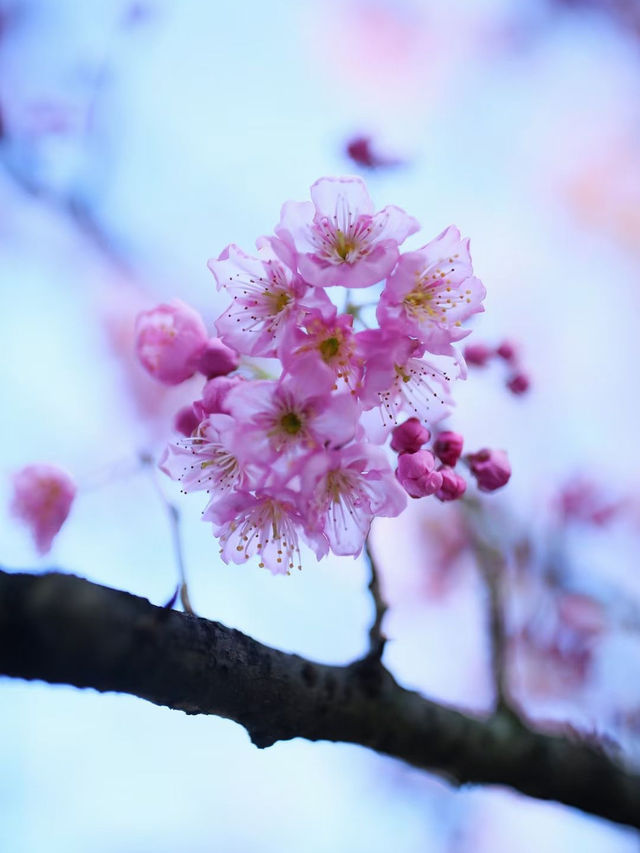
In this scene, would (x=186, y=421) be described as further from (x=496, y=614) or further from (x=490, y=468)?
(x=496, y=614)

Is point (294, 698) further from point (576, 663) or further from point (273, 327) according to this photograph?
point (576, 663)

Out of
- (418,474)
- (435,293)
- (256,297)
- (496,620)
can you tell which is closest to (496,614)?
(496,620)

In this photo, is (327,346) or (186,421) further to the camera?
(186,421)

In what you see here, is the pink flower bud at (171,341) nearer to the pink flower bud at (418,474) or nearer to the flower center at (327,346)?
the flower center at (327,346)

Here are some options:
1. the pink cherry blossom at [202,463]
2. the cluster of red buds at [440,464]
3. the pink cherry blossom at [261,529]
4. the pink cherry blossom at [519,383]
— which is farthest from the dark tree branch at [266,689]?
the pink cherry blossom at [519,383]

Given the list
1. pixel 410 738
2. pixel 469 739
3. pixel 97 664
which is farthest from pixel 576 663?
pixel 97 664
